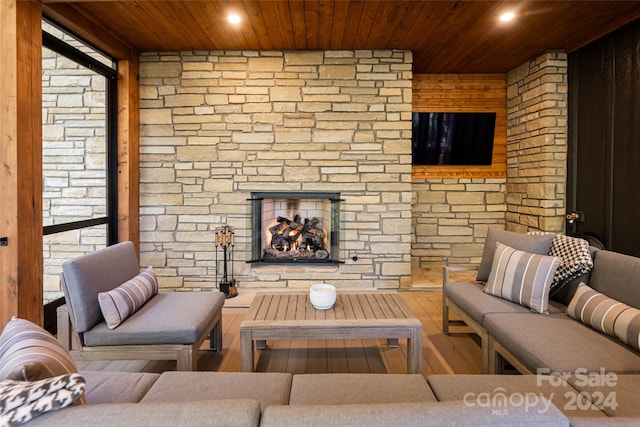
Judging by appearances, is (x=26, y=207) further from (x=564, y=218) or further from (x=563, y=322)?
(x=564, y=218)

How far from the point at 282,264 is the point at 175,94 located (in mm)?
2277

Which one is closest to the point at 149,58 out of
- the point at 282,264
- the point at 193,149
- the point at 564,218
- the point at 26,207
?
the point at 193,149

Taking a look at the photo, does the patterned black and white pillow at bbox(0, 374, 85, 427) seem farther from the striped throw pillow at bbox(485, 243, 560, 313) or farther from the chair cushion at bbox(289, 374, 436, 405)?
the striped throw pillow at bbox(485, 243, 560, 313)

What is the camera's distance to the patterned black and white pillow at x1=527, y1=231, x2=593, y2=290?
2.36 m

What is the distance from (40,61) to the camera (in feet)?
9.16

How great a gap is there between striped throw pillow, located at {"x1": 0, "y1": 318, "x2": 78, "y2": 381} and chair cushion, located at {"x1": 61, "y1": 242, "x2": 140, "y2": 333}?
849 millimetres

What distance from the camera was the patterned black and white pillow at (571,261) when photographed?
236 centimetres

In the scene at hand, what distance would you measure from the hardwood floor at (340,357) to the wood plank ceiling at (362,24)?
2756mm

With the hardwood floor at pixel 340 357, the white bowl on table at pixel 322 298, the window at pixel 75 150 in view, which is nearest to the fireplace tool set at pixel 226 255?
the hardwood floor at pixel 340 357

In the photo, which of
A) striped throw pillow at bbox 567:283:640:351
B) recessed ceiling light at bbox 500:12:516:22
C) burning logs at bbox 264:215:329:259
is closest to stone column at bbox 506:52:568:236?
recessed ceiling light at bbox 500:12:516:22

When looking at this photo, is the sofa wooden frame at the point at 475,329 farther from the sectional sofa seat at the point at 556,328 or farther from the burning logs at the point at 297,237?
the burning logs at the point at 297,237

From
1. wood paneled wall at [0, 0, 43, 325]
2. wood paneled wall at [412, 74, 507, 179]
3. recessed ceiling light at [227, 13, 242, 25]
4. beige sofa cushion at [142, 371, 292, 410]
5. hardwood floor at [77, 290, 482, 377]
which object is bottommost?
hardwood floor at [77, 290, 482, 377]

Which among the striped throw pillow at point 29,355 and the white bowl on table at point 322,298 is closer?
the striped throw pillow at point 29,355

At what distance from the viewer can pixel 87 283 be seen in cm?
211
